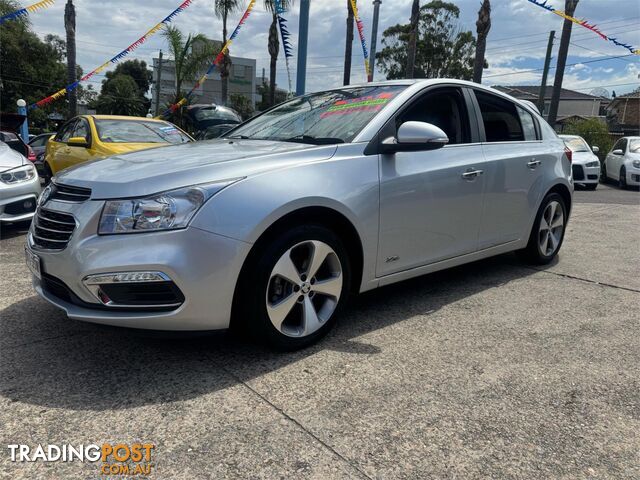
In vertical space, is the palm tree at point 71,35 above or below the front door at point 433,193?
above

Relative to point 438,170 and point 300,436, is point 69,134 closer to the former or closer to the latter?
point 438,170

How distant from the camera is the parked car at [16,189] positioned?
207 inches

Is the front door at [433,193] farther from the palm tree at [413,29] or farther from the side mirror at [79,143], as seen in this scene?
the palm tree at [413,29]

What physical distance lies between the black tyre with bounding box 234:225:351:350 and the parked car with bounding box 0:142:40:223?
3.94 meters

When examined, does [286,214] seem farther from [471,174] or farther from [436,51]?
[436,51]

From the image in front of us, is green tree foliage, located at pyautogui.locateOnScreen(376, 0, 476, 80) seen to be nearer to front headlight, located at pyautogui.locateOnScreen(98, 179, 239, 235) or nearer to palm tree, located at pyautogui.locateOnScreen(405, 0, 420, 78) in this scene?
palm tree, located at pyautogui.locateOnScreen(405, 0, 420, 78)

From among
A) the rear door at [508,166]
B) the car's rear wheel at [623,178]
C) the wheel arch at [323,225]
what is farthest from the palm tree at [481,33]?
the wheel arch at [323,225]

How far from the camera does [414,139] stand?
9.98ft

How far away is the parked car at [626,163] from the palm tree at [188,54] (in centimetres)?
1748

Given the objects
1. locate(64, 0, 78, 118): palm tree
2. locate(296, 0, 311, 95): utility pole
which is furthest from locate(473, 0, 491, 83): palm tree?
locate(64, 0, 78, 118): palm tree

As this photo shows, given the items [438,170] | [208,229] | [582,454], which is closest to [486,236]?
[438,170]

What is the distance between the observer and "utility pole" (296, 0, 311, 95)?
285 inches

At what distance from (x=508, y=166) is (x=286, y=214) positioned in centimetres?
225

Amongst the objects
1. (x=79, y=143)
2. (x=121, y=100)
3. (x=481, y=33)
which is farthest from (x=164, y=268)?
(x=121, y=100)
